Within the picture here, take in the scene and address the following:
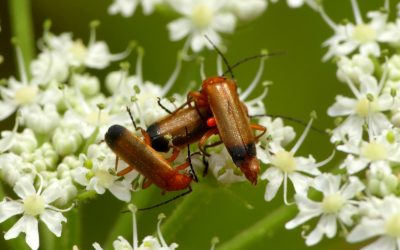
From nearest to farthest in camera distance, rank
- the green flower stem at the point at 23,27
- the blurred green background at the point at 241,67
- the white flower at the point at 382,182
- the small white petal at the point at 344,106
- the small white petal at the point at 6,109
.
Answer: the white flower at the point at 382,182 → the small white petal at the point at 344,106 → the small white petal at the point at 6,109 → the green flower stem at the point at 23,27 → the blurred green background at the point at 241,67

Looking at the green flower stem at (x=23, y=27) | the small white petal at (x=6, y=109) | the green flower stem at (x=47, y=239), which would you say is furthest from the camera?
the green flower stem at (x=23, y=27)

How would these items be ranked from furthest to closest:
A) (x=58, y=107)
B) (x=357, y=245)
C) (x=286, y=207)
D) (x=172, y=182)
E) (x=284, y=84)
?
(x=284, y=84)
(x=357, y=245)
(x=58, y=107)
(x=286, y=207)
(x=172, y=182)

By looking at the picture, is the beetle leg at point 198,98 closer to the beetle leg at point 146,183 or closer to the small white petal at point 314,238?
the beetle leg at point 146,183

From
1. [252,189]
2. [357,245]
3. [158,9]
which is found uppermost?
[158,9]

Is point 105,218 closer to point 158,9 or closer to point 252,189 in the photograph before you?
point 252,189

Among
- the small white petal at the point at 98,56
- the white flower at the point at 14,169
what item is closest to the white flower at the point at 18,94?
the small white petal at the point at 98,56

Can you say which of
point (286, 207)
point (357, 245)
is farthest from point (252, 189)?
point (286, 207)
